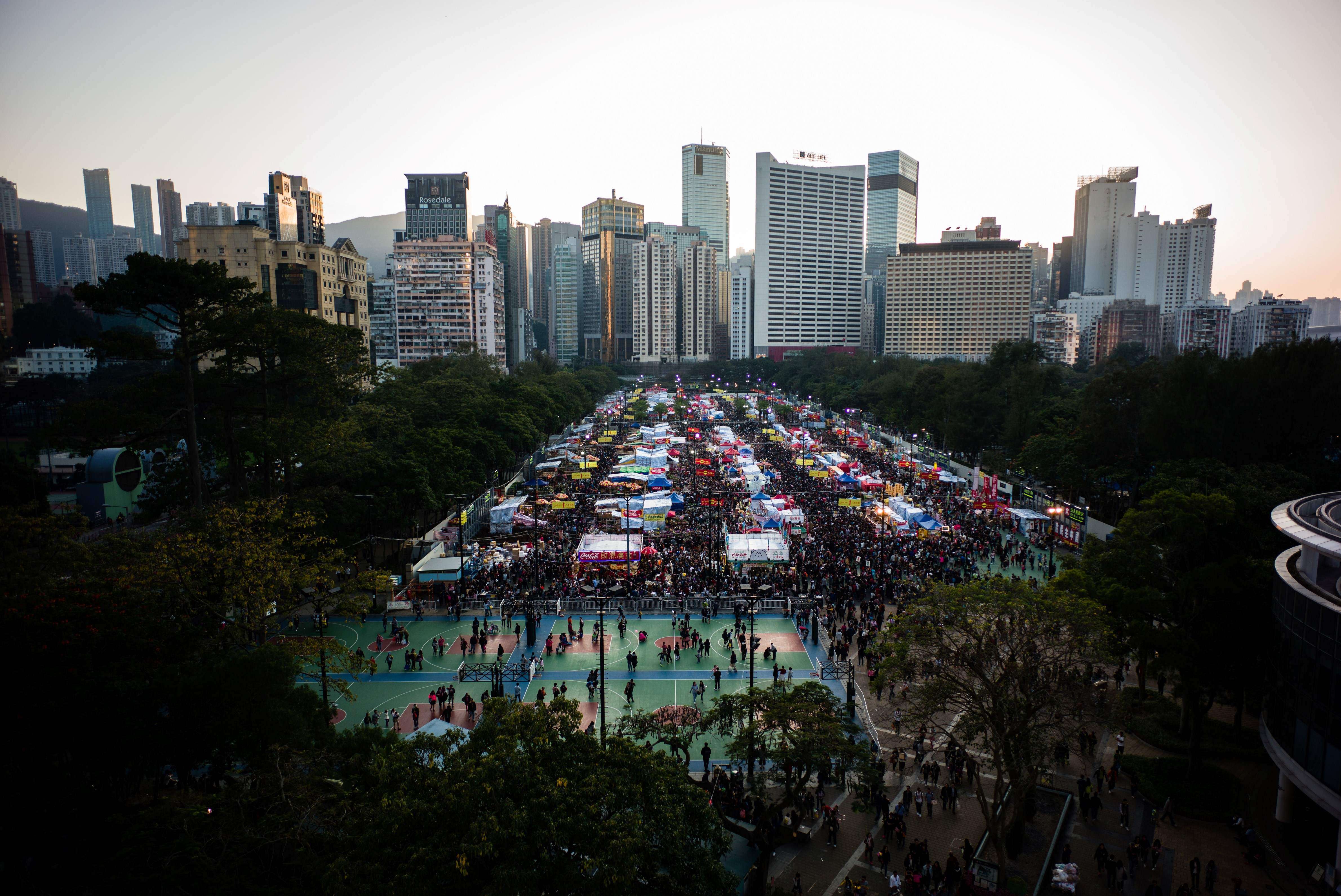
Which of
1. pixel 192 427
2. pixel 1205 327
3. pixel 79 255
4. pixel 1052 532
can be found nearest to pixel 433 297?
pixel 192 427

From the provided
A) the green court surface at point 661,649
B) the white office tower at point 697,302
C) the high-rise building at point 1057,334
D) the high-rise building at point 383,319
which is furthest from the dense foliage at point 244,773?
the white office tower at point 697,302

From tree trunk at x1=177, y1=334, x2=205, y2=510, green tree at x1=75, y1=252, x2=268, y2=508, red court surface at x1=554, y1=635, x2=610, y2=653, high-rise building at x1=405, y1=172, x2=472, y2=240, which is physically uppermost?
high-rise building at x1=405, y1=172, x2=472, y2=240

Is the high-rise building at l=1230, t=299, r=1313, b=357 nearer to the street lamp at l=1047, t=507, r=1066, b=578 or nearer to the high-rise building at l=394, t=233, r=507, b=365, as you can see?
the street lamp at l=1047, t=507, r=1066, b=578

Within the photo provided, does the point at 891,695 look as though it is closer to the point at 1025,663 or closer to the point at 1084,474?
the point at 1025,663

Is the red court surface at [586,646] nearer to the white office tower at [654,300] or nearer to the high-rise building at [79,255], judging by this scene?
the white office tower at [654,300]

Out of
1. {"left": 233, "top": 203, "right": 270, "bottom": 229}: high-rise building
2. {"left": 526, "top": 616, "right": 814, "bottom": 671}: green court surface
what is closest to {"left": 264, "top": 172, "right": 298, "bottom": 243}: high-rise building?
{"left": 233, "top": 203, "right": 270, "bottom": 229}: high-rise building

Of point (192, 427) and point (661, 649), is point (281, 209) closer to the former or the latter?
point (192, 427)
